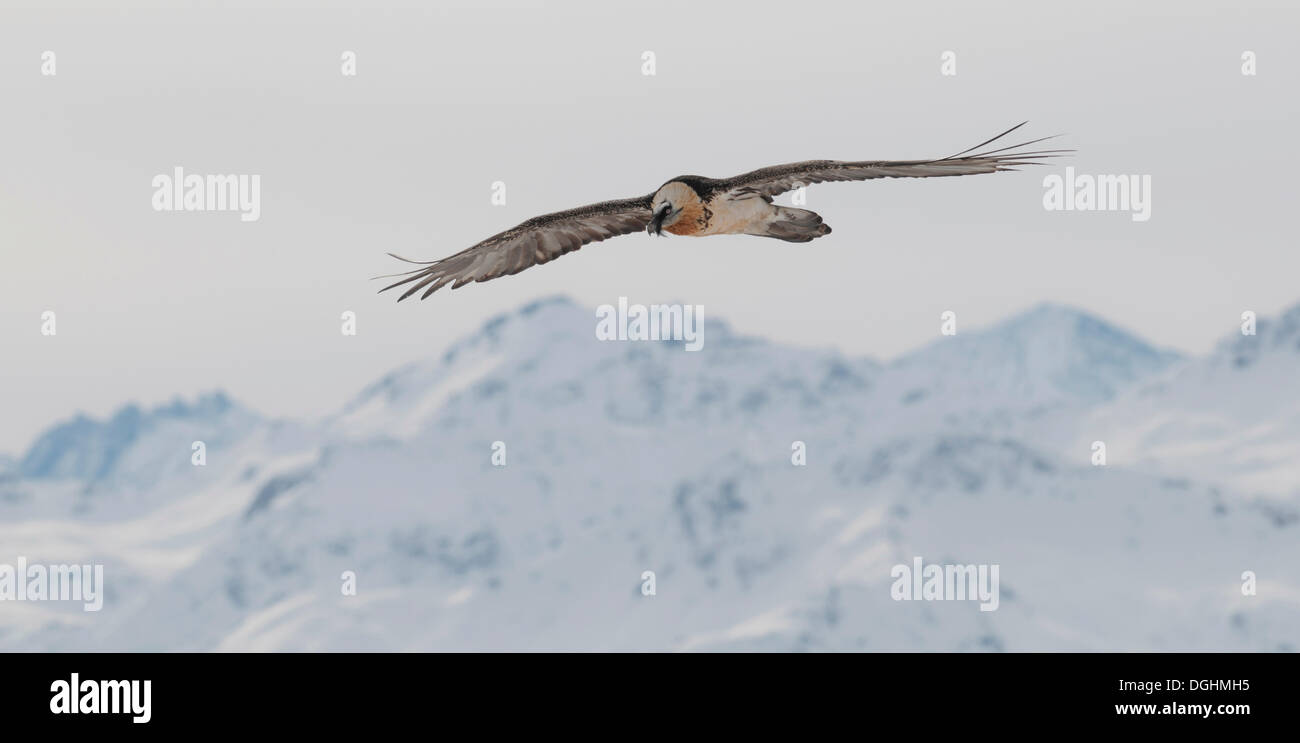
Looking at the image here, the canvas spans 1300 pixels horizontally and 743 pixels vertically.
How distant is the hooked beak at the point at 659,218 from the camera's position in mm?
17734

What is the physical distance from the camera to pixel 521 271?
18984mm

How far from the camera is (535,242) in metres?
19.2

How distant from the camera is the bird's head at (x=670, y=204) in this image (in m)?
17.6

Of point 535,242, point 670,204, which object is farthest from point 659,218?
point 535,242

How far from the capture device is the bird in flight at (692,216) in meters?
16.6

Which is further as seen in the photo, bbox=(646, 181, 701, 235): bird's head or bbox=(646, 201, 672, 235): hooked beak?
bbox=(646, 201, 672, 235): hooked beak

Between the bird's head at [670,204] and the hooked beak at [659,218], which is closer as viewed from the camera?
the bird's head at [670,204]

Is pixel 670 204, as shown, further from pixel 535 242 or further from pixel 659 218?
pixel 535 242

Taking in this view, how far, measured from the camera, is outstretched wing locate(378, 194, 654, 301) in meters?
18.7

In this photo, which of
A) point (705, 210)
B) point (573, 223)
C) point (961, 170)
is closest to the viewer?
point (961, 170)

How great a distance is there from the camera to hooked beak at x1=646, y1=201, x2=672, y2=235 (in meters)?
17.7
